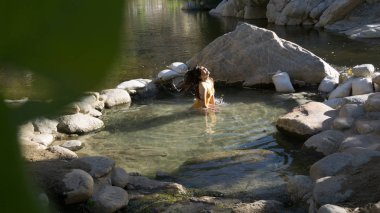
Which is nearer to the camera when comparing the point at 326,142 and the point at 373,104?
the point at 326,142

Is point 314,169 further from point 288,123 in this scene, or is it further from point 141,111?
point 141,111

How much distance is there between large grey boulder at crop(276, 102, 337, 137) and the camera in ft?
23.1

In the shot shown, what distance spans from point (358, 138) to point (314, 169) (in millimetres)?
1126

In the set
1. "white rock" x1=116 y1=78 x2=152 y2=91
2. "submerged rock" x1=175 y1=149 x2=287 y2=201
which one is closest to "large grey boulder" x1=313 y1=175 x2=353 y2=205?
"submerged rock" x1=175 y1=149 x2=287 y2=201

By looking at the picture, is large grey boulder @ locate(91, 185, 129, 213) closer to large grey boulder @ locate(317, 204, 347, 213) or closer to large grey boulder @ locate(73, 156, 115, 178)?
large grey boulder @ locate(73, 156, 115, 178)

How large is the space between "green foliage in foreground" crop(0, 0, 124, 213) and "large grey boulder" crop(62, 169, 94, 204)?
4723 mm

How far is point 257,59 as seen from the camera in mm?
10773

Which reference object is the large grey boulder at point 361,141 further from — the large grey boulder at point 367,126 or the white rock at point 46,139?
the white rock at point 46,139

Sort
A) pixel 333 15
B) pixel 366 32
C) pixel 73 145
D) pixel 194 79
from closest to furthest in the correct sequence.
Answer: pixel 73 145 → pixel 194 79 → pixel 366 32 → pixel 333 15

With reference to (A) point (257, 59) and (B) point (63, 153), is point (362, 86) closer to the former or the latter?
(A) point (257, 59)

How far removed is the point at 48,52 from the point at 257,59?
34.9 feet

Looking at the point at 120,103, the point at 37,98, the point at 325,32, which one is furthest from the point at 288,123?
the point at 325,32

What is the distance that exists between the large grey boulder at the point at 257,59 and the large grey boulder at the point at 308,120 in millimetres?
2726

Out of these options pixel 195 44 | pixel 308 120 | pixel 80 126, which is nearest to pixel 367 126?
pixel 308 120
